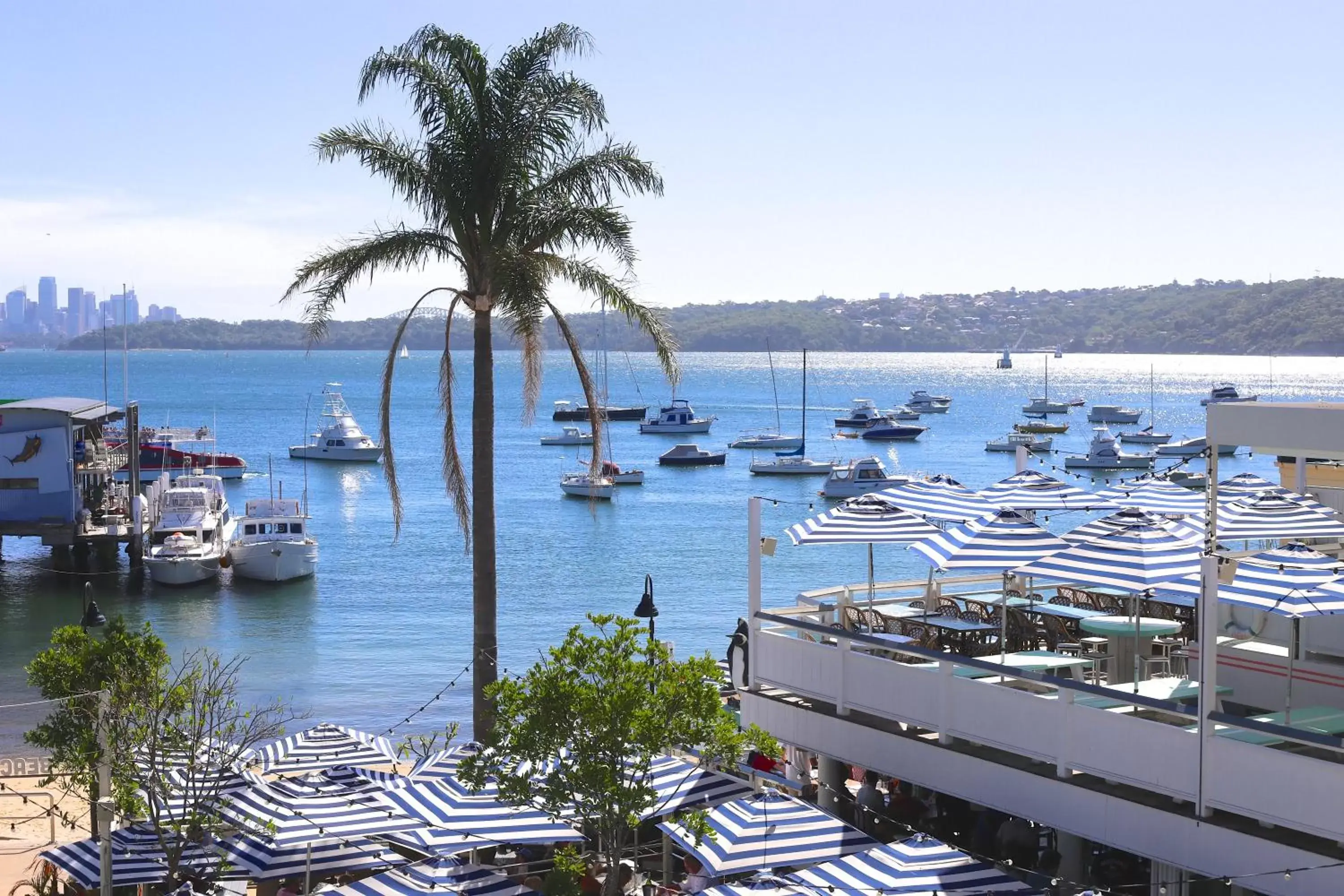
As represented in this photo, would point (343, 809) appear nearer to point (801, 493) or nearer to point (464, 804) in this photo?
point (464, 804)

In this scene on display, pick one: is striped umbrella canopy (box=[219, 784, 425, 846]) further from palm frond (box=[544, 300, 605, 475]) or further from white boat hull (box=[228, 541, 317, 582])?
white boat hull (box=[228, 541, 317, 582])

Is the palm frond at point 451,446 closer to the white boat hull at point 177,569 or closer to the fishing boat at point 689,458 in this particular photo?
the white boat hull at point 177,569

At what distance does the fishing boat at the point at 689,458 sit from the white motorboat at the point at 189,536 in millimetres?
48649

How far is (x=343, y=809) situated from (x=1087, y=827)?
290 inches

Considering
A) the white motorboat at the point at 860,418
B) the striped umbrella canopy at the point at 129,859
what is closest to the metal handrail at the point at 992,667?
the striped umbrella canopy at the point at 129,859

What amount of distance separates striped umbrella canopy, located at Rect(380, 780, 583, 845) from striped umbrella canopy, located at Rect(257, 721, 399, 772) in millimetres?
3062

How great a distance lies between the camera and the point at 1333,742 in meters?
10.8

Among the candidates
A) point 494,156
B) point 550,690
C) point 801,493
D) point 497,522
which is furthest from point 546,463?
point 550,690

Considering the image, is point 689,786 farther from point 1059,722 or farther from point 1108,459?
point 1108,459

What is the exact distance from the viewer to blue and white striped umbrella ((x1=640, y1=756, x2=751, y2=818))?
13.9m

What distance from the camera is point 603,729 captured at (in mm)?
12430

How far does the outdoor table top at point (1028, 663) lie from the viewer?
14.5 metres

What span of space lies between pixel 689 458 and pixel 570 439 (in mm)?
17499

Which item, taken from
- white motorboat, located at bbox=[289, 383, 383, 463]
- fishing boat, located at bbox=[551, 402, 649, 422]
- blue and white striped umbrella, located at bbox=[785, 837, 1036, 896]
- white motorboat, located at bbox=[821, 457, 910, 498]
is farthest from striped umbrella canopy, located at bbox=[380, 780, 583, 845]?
fishing boat, located at bbox=[551, 402, 649, 422]
